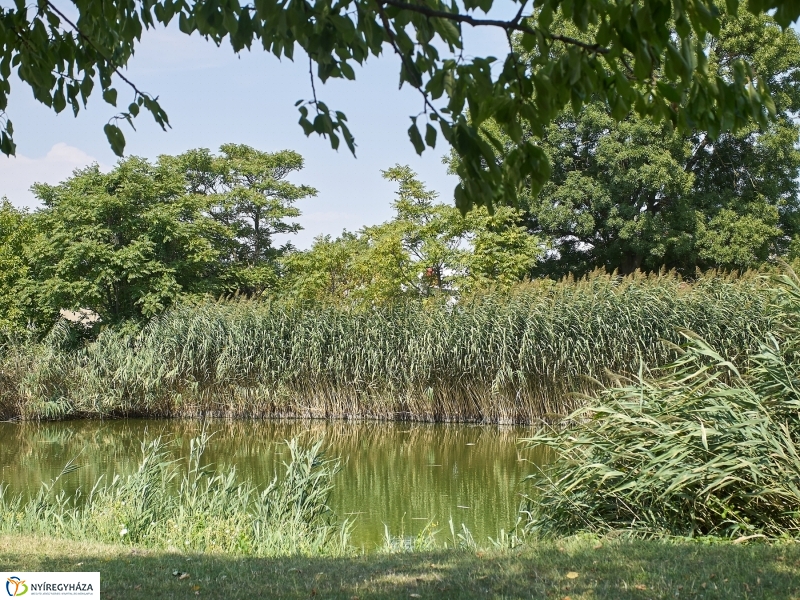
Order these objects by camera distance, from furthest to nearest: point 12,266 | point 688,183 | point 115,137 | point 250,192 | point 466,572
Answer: point 250,192
point 688,183
point 12,266
point 466,572
point 115,137

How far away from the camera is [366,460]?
12.3 m

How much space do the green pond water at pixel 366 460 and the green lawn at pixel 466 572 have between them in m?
2.31

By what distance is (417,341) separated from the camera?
16.1m

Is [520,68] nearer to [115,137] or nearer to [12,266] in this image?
[115,137]

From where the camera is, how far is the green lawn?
392cm

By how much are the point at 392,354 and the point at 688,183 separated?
12.3 meters

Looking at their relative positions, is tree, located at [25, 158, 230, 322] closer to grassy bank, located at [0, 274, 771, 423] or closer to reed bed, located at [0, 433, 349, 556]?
grassy bank, located at [0, 274, 771, 423]

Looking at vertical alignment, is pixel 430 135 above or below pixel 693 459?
above

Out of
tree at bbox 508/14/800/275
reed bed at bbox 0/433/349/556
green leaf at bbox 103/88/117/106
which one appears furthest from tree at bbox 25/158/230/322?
green leaf at bbox 103/88/117/106

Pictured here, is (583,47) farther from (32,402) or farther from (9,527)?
(32,402)

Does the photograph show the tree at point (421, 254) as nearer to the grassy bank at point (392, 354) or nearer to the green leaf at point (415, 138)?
the grassy bank at point (392, 354)
